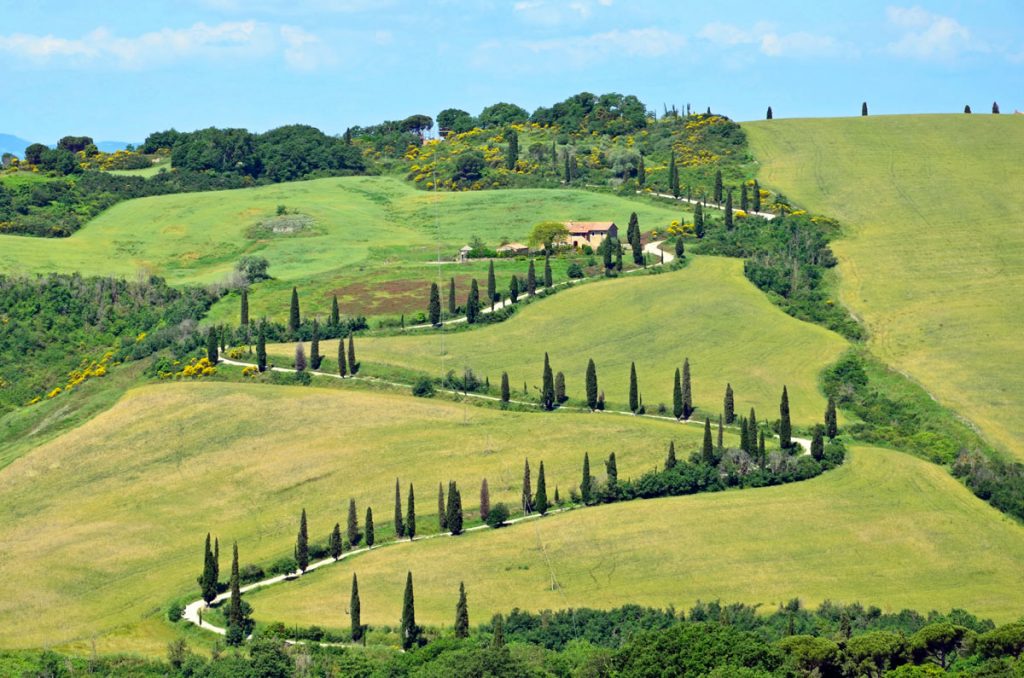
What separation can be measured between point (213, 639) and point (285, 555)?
1301cm

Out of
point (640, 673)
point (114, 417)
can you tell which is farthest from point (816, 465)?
point (114, 417)

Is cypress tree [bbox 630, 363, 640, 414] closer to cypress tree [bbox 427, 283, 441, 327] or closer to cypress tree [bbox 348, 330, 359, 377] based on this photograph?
cypress tree [bbox 348, 330, 359, 377]

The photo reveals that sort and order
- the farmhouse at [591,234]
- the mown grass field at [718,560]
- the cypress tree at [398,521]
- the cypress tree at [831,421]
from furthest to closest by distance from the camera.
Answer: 1. the farmhouse at [591,234]
2. the cypress tree at [831,421]
3. the cypress tree at [398,521]
4. the mown grass field at [718,560]

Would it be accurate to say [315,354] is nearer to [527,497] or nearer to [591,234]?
[527,497]

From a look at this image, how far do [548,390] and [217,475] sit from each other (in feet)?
90.1

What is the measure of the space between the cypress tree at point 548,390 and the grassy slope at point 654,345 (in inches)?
101

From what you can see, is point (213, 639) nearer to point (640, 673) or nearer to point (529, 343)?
point (640, 673)

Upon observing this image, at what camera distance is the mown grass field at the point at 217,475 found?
120m

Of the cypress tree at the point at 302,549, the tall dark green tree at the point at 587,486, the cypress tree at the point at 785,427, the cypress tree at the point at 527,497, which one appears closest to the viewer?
the cypress tree at the point at 302,549

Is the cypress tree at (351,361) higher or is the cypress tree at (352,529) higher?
the cypress tree at (351,361)

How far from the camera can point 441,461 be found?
135250 millimetres

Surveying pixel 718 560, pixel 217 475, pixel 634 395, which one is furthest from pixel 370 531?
pixel 634 395

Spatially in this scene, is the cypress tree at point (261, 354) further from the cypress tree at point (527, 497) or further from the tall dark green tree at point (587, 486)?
the tall dark green tree at point (587, 486)

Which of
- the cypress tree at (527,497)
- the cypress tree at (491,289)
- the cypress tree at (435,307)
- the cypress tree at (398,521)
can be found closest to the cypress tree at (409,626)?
the cypress tree at (398,521)
